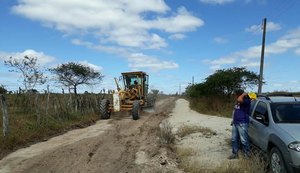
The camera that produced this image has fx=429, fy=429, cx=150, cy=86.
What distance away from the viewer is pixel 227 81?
124ft

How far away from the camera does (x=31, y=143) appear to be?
609 inches

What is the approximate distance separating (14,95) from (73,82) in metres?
28.7

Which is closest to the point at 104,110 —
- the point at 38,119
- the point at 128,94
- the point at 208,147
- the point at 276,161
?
the point at 128,94

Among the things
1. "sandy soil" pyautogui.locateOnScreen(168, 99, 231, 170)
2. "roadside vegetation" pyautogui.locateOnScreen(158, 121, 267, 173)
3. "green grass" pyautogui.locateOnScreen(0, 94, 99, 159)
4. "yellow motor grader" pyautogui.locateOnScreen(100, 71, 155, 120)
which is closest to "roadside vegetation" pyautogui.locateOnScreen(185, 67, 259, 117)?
"yellow motor grader" pyautogui.locateOnScreen(100, 71, 155, 120)

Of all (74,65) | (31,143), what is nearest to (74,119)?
(31,143)

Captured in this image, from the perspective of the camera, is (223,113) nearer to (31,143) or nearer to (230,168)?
(31,143)

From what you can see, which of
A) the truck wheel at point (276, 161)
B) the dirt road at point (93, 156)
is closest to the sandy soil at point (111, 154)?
the dirt road at point (93, 156)

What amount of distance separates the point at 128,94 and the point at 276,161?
2018cm

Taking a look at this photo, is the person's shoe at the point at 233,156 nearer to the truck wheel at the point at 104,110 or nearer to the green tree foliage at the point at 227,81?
the truck wheel at the point at 104,110

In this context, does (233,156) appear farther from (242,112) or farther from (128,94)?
(128,94)

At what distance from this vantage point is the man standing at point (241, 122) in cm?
1140

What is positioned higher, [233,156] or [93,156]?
[233,156]

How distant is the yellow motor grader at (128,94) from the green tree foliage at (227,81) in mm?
10424

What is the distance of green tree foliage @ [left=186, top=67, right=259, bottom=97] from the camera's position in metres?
37.9
